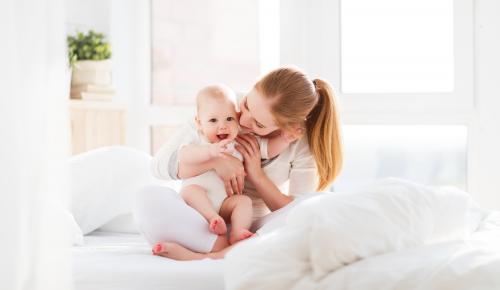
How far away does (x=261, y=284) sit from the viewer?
48.8 inches

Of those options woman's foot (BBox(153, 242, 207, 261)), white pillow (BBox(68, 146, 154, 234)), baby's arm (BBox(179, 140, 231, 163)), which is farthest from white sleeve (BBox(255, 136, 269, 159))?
white pillow (BBox(68, 146, 154, 234))

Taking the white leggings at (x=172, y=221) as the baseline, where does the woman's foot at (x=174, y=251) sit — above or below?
below

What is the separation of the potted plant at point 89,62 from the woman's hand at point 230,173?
1.53 m

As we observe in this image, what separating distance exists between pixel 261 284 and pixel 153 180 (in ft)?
4.27

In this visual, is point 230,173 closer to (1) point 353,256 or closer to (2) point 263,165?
(2) point 263,165

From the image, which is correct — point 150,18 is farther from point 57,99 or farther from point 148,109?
point 57,99

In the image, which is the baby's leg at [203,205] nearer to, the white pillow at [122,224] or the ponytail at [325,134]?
the ponytail at [325,134]

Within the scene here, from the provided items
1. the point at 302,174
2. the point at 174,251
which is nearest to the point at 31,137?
the point at 174,251

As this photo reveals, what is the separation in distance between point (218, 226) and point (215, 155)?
7.7 inches

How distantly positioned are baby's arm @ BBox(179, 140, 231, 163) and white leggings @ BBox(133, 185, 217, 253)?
0.44 ft

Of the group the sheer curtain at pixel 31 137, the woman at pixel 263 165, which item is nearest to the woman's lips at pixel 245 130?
the woman at pixel 263 165

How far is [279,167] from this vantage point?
6.71ft

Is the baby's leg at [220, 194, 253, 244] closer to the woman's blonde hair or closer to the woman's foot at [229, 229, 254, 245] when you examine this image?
the woman's foot at [229, 229, 254, 245]

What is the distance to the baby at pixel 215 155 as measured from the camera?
186 centimetres
